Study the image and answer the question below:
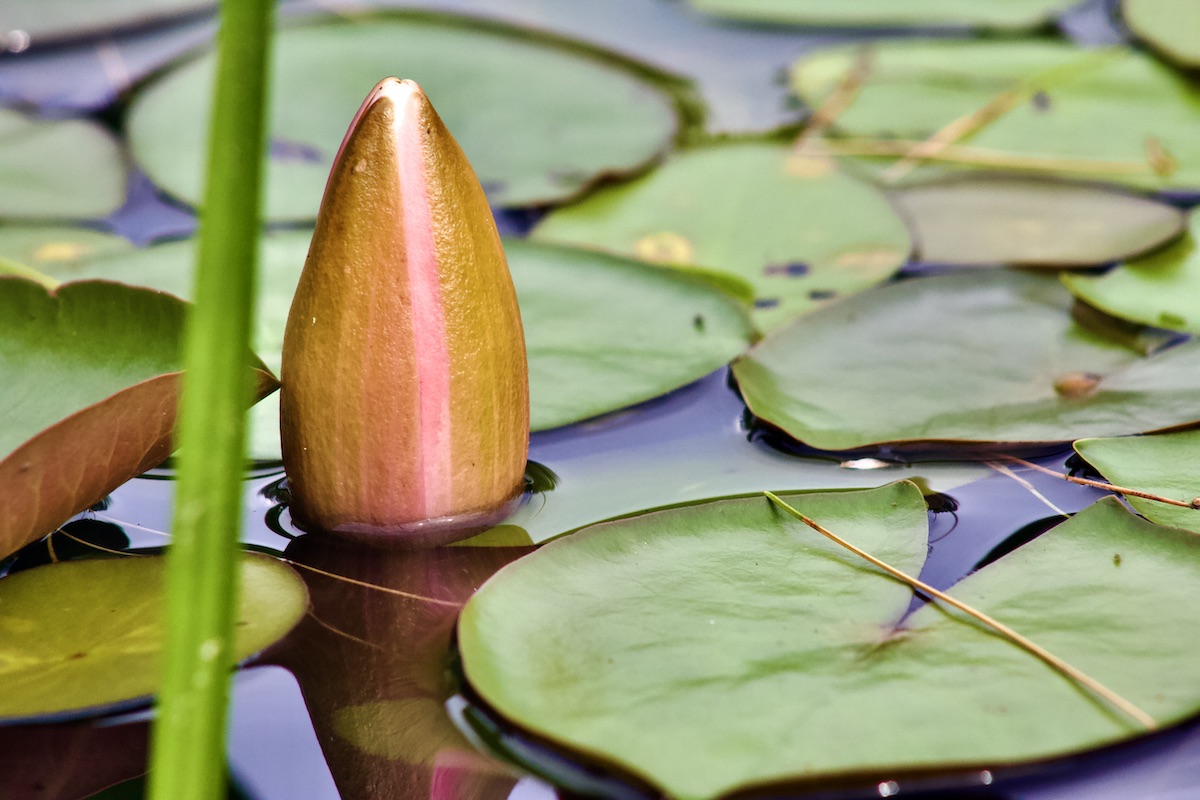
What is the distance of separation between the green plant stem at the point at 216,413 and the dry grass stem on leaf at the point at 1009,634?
0.56 meters

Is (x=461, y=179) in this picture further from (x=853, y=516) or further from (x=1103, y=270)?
(x=1103, y=270)

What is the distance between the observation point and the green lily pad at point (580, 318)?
1172mm

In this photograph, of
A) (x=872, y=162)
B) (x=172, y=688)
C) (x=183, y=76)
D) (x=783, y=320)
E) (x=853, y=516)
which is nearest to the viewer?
(x=172, y=688)

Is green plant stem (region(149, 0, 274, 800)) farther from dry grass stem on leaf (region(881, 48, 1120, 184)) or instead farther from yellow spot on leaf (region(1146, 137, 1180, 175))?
yellow spot on leaf (region(1146, 137, 1180, 175))

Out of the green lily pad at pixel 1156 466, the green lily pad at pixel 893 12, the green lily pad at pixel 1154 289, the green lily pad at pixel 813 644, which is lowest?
the green lily pad at pixel 813 644

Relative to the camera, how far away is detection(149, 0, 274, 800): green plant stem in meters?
0.40

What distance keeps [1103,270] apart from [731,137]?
26.0 inches

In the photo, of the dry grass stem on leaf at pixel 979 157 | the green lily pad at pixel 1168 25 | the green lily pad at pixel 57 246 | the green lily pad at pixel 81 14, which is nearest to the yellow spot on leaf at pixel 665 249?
the dry grass stem on leaf at pixel 979 157

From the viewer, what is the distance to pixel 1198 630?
0.79 meters

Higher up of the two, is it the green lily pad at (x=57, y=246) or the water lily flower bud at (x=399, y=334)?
the water lily flower bud at (x=399, y=334)

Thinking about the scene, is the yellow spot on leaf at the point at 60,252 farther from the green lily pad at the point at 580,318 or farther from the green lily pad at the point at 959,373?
the green lily pad at the point at 959,373

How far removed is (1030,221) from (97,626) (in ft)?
4.35

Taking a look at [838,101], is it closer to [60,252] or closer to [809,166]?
[809,166]

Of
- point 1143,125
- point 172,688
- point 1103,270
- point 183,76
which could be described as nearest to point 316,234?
point 172,688
